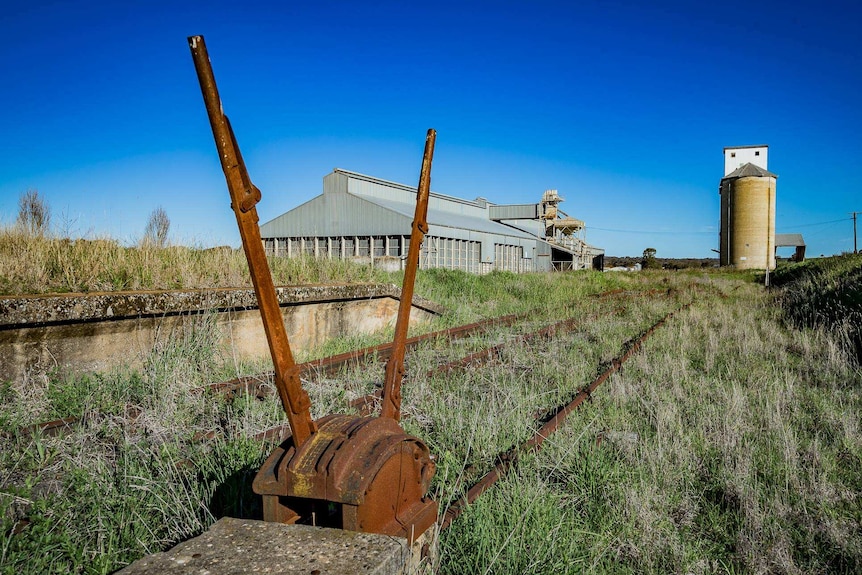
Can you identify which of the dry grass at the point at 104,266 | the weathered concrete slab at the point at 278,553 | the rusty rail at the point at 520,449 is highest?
the dry grass at the point at 104,266

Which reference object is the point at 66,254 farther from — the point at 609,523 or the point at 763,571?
the point at 763,571

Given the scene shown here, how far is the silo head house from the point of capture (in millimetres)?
43062

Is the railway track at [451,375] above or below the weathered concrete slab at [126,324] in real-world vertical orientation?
below

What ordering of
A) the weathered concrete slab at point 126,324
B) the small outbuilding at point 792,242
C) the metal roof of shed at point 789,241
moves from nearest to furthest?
the weathered concrete slab at point 126,324 → the small outbuilding at point 792,242 → the metal roof of shed at point 789,241

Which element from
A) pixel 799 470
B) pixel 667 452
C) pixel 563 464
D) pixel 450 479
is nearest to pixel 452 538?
pixel 450 479

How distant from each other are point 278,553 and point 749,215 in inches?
1976

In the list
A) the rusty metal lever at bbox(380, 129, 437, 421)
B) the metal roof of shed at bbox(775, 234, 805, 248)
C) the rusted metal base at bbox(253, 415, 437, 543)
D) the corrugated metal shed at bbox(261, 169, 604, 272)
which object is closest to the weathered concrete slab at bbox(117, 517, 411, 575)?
the rusted metal base at bbox(253, 415, 437, 543)

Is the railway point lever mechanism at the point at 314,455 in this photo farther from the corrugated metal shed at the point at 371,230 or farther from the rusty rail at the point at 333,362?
the corrugated metal shed at the point at 371,230

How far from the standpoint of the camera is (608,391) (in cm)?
511

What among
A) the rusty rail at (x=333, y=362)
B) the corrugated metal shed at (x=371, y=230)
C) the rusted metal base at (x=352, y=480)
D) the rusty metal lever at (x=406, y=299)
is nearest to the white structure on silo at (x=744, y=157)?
the corrugated metal shed at (x=371, y=230)

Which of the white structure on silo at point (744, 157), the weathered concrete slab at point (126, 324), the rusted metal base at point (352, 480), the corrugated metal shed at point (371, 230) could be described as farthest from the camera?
the white structure on silo at point (744, 157)

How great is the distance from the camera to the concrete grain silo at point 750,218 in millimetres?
43031

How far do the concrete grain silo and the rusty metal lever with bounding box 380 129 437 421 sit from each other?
47419 mm

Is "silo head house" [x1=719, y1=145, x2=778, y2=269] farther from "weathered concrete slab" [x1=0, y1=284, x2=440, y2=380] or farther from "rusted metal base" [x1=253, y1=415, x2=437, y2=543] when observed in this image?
"rusted metal base" [x1=253, y1=415, x2=437, y2=543]
